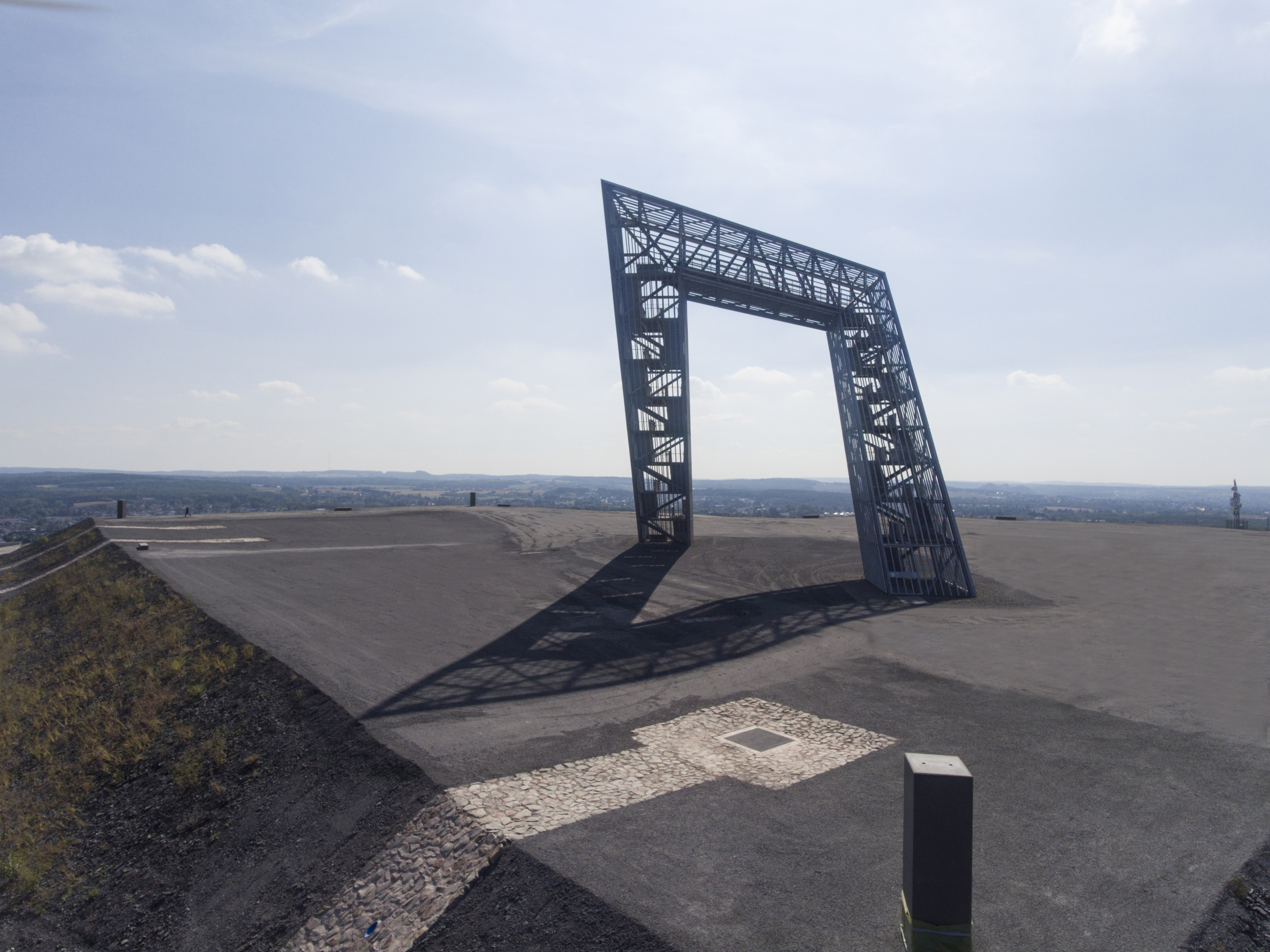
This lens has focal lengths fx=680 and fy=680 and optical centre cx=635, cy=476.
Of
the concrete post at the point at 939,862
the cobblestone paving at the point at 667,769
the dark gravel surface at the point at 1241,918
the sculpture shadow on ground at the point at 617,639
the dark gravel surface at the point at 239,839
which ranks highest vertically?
the concrete post at the point at 939,862

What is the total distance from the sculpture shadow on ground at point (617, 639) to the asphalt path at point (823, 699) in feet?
0.30

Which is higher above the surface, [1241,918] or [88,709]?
[1241,918]

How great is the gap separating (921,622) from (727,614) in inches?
190

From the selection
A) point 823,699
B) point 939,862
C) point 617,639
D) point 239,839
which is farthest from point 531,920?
point 617,639

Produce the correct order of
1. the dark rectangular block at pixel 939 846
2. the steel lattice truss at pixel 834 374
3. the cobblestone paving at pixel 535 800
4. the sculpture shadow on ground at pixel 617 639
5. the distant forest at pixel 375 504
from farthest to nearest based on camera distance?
1. the distant forest at pixel 375 504
2. the steel lattice truss at pixel 834 374
3. the sculpture shadow on ground at pixel 617 639
4. the cobblestone paving at pixel 535 800
5. the dark rectangular block at pixel 939 846

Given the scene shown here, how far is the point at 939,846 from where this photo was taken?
4.40 m

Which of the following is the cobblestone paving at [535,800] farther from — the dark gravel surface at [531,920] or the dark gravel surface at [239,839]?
the dark gravel surface at [239,839]

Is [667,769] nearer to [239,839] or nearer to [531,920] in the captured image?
[531,920]

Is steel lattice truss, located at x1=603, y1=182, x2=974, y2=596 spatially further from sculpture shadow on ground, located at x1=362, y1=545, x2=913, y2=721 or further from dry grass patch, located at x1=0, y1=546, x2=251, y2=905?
dry grass patch, located at x1=0, y1=546, x2=251, y2=905

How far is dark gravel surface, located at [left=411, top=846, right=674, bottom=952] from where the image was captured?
5273mm

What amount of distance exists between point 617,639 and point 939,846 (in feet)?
34.8

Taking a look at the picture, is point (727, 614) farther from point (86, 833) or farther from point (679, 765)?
point (86, 833)

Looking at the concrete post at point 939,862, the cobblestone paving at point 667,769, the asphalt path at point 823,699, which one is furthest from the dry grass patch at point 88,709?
the concrete post at point 939,862

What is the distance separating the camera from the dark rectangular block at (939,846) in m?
4.34
